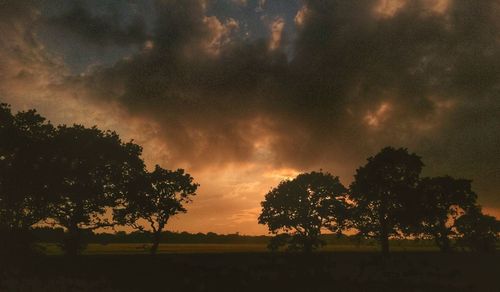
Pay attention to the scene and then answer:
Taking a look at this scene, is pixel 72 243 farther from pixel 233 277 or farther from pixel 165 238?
pixel 165 238

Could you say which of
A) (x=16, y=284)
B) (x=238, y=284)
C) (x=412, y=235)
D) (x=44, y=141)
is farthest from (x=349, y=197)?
(x=16, y=284)

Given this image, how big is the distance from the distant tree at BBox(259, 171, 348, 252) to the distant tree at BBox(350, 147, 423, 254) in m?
6.26

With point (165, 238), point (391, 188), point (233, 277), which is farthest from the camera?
point (165, 238)

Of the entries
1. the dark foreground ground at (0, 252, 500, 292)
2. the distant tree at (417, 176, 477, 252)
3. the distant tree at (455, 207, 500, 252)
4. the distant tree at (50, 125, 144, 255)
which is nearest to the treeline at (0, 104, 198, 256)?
the distant tree at (50, 125, 144, 255)

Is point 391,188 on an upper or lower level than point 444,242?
upper

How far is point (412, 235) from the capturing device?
181ft

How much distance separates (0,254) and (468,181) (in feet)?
190

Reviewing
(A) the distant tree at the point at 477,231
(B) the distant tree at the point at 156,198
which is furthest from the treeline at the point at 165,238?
(A) the distant tree at the point at 477,231

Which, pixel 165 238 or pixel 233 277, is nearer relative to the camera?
pixel 233 277

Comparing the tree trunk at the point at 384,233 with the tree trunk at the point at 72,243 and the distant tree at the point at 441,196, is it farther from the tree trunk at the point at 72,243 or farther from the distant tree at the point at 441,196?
the tree trunk at the point at 72,243

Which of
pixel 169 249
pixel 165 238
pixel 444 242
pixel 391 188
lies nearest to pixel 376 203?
pixel 391 188

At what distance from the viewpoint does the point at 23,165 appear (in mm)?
38344

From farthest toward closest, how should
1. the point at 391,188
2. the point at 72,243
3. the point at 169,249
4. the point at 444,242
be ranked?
the point at 169,249, the point at 444,242, the point at 391,188, the point at 72,243

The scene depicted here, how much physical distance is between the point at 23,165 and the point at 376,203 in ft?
148
